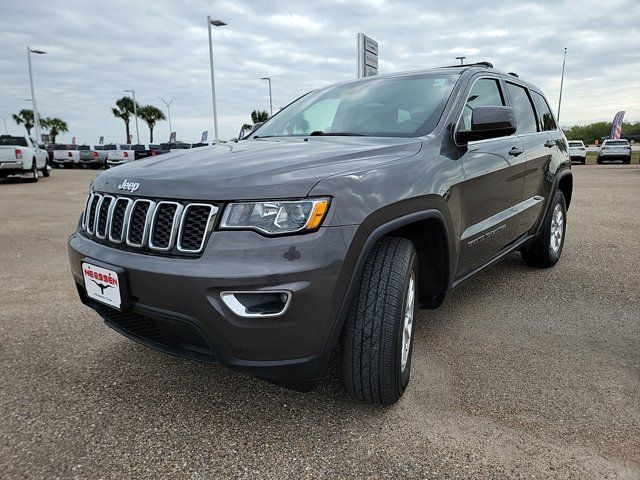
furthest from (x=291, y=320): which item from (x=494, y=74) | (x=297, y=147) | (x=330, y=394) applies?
(x=494, y=74)

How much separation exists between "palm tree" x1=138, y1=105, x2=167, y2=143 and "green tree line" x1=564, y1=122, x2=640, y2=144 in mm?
62606

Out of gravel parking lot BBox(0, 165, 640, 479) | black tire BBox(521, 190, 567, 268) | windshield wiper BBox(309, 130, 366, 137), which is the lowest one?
gravel parking lot BBox(0, 165, 640, 479)

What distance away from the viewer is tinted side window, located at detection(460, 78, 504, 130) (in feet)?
9.93

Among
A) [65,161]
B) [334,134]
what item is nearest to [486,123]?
[334,134]

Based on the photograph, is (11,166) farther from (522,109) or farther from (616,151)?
(616,151)

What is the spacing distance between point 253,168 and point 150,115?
75.0 m

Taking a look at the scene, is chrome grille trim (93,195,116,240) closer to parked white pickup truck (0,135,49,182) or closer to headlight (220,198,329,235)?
headlight (220,198,329,235)

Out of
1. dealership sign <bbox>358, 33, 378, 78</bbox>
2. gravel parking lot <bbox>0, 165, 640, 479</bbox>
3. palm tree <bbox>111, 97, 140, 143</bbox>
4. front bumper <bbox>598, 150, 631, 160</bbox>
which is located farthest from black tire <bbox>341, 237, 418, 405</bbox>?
palm tree <bbox>111, 97, 140, 143</bbox>

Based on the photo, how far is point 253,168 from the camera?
2.09 m

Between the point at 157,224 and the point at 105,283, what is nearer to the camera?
the point at 157,224

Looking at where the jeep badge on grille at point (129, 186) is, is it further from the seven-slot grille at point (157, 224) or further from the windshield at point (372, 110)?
the windshield at point (372, 110)

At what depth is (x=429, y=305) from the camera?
2.86 m

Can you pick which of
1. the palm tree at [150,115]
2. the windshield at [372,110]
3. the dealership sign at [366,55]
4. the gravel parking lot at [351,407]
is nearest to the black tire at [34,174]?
the dealership sign at [366,55]

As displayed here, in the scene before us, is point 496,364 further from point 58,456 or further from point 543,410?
point 58,456
